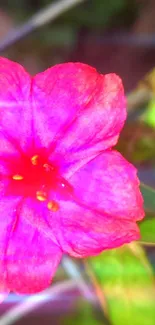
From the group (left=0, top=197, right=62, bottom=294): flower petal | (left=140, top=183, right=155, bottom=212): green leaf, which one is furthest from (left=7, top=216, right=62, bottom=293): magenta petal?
(left=140, top=183, right=155, bottom=212): green leaf

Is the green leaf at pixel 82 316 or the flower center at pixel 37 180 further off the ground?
the flower center at pixel 37 180

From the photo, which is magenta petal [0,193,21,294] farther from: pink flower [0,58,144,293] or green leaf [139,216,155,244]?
green leaf [139,216,155,244]

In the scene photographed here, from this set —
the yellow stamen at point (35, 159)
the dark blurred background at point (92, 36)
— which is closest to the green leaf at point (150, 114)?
the dark blurred background at point (92, 36)

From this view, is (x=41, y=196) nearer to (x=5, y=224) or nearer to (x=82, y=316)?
(x=5, y=224)

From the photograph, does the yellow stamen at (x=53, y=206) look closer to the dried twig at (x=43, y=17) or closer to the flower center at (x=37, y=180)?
the flower center at (x=37, y=180)

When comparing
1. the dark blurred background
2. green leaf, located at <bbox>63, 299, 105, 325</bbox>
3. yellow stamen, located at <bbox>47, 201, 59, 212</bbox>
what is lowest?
green leaf, located at <bbox>63, 299, 105, 325</bbox>

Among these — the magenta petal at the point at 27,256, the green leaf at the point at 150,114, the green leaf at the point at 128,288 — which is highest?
the green leaf at the point at 150,114
